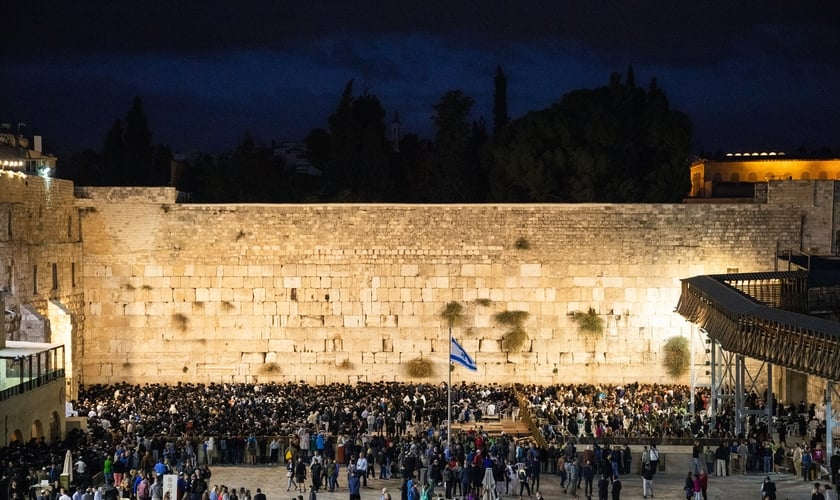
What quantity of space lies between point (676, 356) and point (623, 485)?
10160mm

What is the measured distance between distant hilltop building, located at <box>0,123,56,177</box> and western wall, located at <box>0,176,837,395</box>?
904cm

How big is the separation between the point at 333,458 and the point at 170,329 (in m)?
10.2

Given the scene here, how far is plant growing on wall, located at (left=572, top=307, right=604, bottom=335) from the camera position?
3147cm

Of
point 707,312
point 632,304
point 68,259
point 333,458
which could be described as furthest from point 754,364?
point 68,259

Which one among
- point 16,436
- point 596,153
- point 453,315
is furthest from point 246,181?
point 16,436

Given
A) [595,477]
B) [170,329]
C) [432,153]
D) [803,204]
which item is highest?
[432,153]

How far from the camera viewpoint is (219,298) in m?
31.8

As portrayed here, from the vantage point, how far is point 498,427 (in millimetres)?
26812

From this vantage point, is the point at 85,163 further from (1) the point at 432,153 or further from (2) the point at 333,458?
(2) the point at 333,458

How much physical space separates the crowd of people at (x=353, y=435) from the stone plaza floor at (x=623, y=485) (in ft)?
0.89

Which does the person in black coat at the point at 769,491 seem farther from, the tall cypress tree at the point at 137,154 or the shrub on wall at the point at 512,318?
the tall cypress tree at the point at 137,154

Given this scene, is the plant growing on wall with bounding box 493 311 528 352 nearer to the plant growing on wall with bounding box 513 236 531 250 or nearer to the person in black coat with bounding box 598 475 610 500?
the plant growing on wall with bounding box 513 236 531 250

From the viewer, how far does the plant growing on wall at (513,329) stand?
103 feet

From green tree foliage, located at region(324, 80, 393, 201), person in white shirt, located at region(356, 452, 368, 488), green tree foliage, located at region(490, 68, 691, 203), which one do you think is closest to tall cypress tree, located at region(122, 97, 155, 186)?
green tree foliage, located at region(324, 80, 393, 201)
